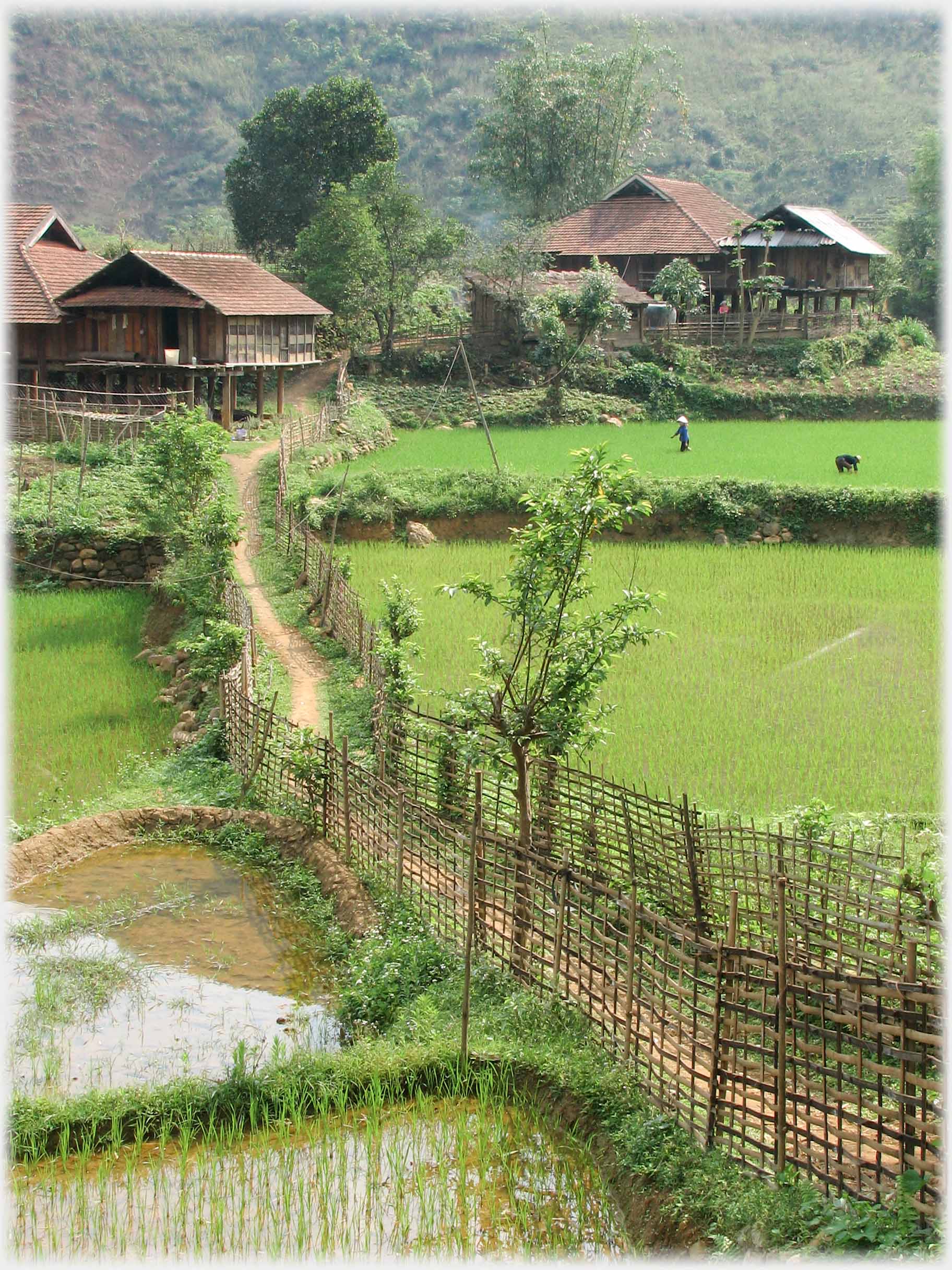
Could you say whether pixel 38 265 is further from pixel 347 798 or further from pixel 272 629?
pixel 347 798

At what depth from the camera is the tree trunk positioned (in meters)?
8.51

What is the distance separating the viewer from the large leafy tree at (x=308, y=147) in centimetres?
4134

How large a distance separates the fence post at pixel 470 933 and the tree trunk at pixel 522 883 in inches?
11.2

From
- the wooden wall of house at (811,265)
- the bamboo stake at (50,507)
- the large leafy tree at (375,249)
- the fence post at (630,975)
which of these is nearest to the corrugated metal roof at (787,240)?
the wooden wall of house at (811,265)

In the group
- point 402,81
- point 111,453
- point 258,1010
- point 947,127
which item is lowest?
point 258,1010

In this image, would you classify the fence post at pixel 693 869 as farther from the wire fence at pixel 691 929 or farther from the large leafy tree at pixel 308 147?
the large leafy tree at pixel 308 147

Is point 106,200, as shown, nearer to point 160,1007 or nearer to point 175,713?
point 175,713

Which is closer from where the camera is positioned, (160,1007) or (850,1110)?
(850,1110)

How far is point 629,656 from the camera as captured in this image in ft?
55.2

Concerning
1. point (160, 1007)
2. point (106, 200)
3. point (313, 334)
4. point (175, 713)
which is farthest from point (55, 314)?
point (106, 200)

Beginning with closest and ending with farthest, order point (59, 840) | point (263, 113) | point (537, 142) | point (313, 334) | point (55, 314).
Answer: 1. point (59, 840)
2. point (55, 314)
3. point (313, 334)
4. point (263, 113)
5. point (537, 142)

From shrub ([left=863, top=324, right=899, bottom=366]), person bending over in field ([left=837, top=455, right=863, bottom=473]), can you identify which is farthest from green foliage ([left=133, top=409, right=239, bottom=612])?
shrub ([left=863, top=324, right=899, bottom=366])

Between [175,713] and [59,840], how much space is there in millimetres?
3652

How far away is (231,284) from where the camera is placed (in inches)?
1172
